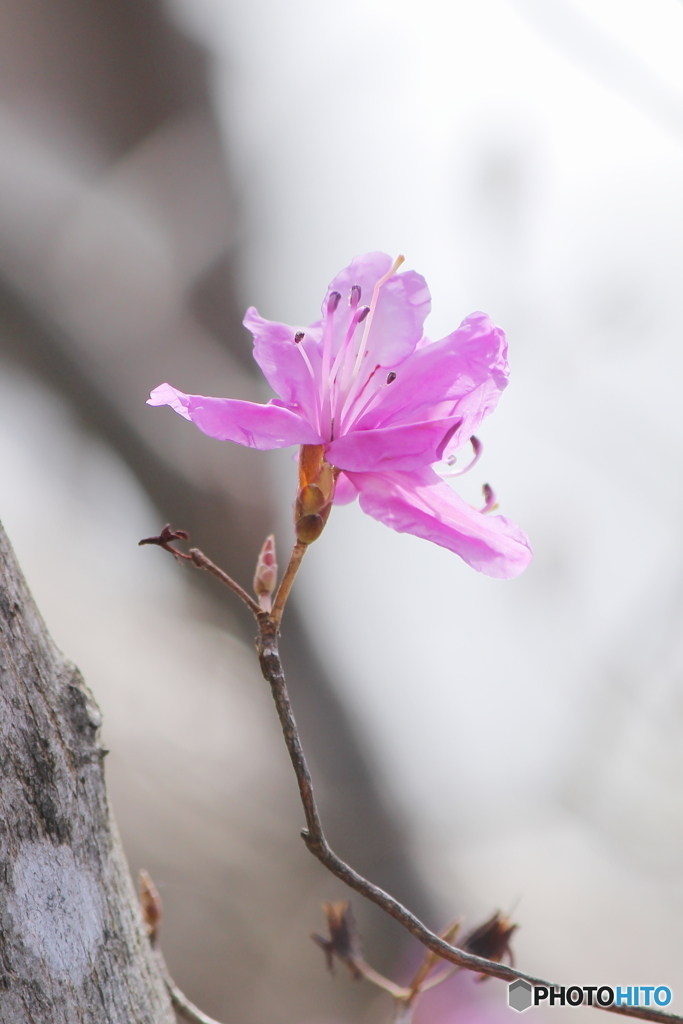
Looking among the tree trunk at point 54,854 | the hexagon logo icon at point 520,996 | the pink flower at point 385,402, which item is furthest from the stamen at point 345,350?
the hexagon logo icon at point 520,996

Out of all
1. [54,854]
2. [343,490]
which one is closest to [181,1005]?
[54,854]

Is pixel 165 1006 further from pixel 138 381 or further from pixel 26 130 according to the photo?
pixel 26 130

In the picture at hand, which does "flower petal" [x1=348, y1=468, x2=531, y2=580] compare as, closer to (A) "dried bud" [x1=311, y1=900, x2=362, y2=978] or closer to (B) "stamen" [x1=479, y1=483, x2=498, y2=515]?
(B) "stamen" [x1=479, y1=483, x2=498, y2=515]

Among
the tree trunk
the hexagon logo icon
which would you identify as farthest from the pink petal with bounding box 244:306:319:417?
the hexagon logo icon

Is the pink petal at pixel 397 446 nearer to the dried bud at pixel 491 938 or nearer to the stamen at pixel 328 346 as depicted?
the stamen at pixel 328 346

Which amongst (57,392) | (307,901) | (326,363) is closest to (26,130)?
(57,392)

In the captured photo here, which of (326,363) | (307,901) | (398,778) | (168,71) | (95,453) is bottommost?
(307,901)
